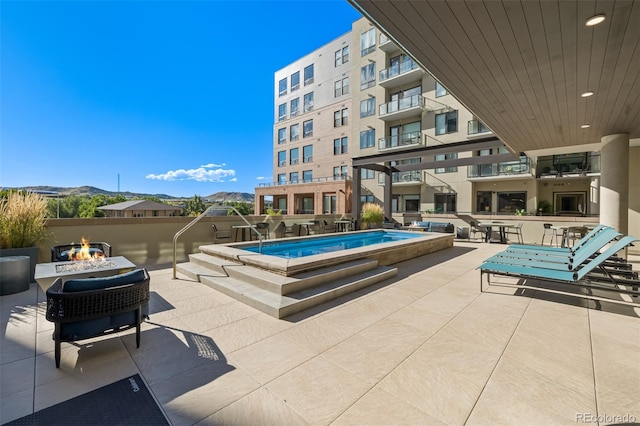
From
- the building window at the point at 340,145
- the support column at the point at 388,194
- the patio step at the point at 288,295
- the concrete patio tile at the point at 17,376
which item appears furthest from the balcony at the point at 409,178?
the concrete patio tile at the point at 17,376

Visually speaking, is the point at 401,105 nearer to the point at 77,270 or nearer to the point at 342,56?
the point at 342,56

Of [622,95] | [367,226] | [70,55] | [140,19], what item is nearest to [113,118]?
[70,55]

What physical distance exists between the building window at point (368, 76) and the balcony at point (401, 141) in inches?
188

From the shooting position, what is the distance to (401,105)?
19.5m

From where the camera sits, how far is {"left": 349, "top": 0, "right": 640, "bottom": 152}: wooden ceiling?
272 cm

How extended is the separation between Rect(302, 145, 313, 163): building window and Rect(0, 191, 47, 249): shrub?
892 inches

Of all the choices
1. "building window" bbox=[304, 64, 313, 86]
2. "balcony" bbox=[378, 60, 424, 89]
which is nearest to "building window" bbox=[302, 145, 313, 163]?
"building window" bbox=[304, 64, 313, 86]

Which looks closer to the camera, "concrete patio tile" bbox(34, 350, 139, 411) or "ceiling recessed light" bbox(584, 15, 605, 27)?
"concrete patio tile" bbox(34, 350, 139, 411)

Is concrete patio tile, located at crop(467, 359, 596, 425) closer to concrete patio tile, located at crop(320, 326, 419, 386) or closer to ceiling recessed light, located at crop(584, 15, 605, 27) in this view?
Answer: concrete patio tile, located at crop(320, 326, 419, 386)

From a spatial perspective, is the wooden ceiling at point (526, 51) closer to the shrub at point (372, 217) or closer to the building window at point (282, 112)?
the shrub at point (372, 217)

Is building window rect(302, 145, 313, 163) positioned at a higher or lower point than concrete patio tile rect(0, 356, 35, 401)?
higher

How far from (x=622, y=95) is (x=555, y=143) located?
12.7 ft

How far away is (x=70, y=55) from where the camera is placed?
47.6 ft

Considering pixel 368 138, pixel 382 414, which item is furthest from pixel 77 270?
pixel 368 138
